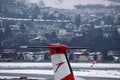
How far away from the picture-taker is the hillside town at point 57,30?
69.2 metres

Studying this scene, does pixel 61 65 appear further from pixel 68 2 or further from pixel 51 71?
pixel 68 2

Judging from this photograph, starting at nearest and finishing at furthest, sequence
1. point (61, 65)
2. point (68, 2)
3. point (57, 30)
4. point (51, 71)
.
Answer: point (61, 65) < point (51, 71) < point (57, 30) < point (68, 2)

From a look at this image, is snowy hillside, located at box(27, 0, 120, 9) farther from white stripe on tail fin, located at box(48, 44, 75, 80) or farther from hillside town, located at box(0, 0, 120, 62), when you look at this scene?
white stripe on tail fin, located at box(48, 44, 75, 80)

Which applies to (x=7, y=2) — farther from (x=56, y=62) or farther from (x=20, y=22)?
(x=56, y=62)

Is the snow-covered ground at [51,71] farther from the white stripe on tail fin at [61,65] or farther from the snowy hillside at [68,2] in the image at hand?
the snowy hillside at [68,2]

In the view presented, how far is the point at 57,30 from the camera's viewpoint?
10456 cm

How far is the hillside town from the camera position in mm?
69188

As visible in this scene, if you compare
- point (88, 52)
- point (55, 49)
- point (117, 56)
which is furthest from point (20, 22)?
point (55, 49)

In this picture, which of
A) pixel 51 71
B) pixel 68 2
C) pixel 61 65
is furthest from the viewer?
pixel 68 2

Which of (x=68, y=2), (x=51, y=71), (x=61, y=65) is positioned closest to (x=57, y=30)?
(x=68, y=2)

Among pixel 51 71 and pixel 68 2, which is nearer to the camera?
pixel 51 71

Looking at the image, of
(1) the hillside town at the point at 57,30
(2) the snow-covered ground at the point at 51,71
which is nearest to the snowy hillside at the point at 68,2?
(1) the hillside town at the point at 57,30

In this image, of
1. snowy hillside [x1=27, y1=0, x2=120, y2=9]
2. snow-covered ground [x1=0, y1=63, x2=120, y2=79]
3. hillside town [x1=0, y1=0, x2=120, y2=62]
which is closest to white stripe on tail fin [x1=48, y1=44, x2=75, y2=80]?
snow-covered ground [x1=0, y1=63, x2=120, y2=79]

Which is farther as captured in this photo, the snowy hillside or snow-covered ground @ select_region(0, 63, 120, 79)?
the snowy hillside
